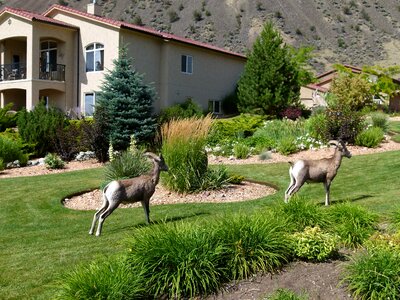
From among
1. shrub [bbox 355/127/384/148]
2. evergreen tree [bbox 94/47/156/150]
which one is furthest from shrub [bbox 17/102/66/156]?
shrub [bbox 355/127/384/148]

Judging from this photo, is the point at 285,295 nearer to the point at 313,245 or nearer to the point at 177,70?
the point at 313,245

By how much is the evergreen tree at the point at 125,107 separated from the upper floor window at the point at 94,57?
7.33 meters

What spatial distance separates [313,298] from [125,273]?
1.89 meters

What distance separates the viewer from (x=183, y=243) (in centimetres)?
525

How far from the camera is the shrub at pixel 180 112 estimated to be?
23594 mm

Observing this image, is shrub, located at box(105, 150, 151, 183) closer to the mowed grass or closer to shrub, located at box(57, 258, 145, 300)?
the mowed grass

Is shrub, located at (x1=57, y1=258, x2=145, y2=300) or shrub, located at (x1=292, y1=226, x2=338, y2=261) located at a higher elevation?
shrub, located at (x1=292, y1=226, x2=338, y2=261)

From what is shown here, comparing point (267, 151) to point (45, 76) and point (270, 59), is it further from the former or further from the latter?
point (45, 76)

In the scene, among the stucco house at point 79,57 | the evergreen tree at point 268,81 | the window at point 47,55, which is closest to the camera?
the stucco house at point 79,57

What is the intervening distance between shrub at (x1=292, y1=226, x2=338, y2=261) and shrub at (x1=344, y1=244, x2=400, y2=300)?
400 millimetres

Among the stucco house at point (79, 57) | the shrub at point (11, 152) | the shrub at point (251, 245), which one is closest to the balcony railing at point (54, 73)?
the stucco house at point (79, 57)

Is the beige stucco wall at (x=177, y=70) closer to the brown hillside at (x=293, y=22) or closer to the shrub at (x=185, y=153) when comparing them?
the shrub at (x=185, y=153)

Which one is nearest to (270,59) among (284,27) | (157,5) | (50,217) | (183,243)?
(50,217)

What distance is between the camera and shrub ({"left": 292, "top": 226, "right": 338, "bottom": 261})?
554 centimetres
